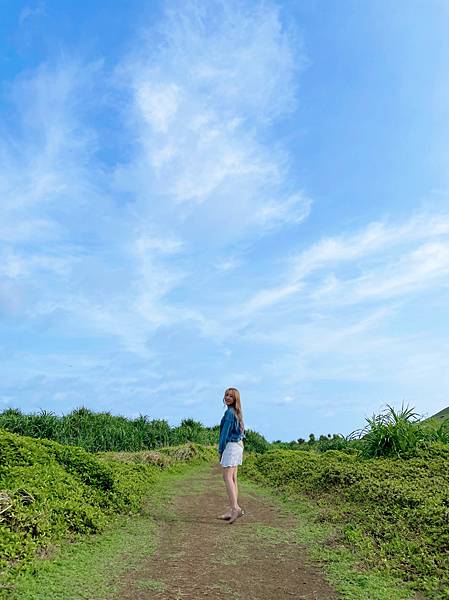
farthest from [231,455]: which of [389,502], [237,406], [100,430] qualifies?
[100,430]

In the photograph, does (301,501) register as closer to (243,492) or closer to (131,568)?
(243,492)

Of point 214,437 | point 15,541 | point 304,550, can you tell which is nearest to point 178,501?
point 304,550

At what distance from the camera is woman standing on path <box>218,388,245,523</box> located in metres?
9.05

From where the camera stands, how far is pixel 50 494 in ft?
27.9

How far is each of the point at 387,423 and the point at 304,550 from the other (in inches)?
239

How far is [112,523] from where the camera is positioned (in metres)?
8.94

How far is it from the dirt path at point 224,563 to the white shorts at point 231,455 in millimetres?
966

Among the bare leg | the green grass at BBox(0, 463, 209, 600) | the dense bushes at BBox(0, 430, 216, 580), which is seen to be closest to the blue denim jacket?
the bare leg

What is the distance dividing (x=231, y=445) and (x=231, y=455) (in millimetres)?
158

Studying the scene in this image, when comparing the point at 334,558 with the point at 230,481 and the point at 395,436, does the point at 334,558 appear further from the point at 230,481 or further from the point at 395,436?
the point at 395,436

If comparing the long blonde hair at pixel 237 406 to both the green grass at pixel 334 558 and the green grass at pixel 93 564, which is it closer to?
the green grass at pixel 334 558

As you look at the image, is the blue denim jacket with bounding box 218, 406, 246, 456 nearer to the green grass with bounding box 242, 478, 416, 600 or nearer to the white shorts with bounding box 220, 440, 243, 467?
the white shorts with bounding box 220, 440, 243, 467

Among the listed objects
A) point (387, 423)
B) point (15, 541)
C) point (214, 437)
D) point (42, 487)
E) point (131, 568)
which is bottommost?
point (131, 568)

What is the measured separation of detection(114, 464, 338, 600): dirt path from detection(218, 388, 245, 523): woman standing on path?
374mm
